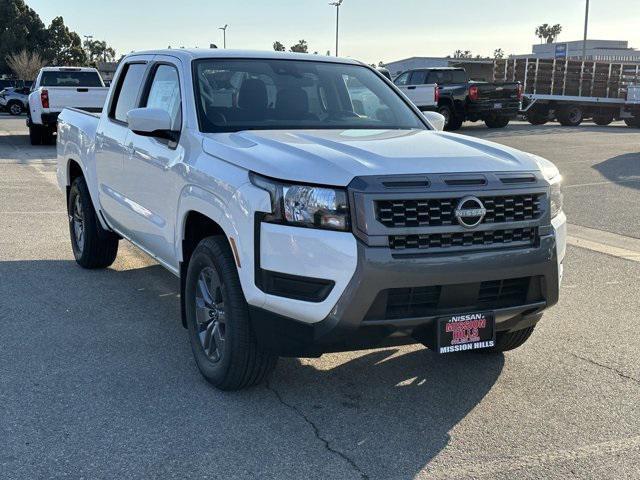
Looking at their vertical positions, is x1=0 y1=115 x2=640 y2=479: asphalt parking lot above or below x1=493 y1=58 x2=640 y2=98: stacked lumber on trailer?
below

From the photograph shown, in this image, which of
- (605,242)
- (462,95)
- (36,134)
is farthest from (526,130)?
(605,242)

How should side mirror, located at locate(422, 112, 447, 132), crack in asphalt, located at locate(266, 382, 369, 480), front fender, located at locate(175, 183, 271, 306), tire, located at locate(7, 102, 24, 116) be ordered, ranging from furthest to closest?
tire, located at locate(7, 102, 24, 116) < side mirror, located at locate(422, 112, 447, 132) < front fender, located at locate(175, 183, 271, 306) < crack in asphalt, located at locate(266, 382, 369, 480)

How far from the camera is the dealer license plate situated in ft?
11.7

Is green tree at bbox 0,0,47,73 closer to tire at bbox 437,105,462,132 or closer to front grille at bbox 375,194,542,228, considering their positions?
tire at bbox 437,105,462,132

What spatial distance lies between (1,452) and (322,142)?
221cm

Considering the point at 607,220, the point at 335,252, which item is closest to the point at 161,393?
the point at 335,252

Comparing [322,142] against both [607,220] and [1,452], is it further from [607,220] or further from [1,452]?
[607,220]

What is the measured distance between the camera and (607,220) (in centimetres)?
948

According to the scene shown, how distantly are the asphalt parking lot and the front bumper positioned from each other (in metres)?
0.47

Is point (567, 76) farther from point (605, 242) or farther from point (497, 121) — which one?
point (605, 242)

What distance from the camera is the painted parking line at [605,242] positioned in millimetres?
7678

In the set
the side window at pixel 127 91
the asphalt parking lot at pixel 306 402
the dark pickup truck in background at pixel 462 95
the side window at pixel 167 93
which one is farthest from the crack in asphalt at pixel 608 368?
the dark pickup truck in background at pixel 462 95

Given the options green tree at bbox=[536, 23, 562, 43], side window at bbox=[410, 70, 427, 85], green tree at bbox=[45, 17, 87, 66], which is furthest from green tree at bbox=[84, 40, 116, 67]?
side window at bbox=[410, 70, 427, 85]

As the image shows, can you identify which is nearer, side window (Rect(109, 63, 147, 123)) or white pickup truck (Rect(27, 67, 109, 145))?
side window (Rect(109, 63, 147, 123))
